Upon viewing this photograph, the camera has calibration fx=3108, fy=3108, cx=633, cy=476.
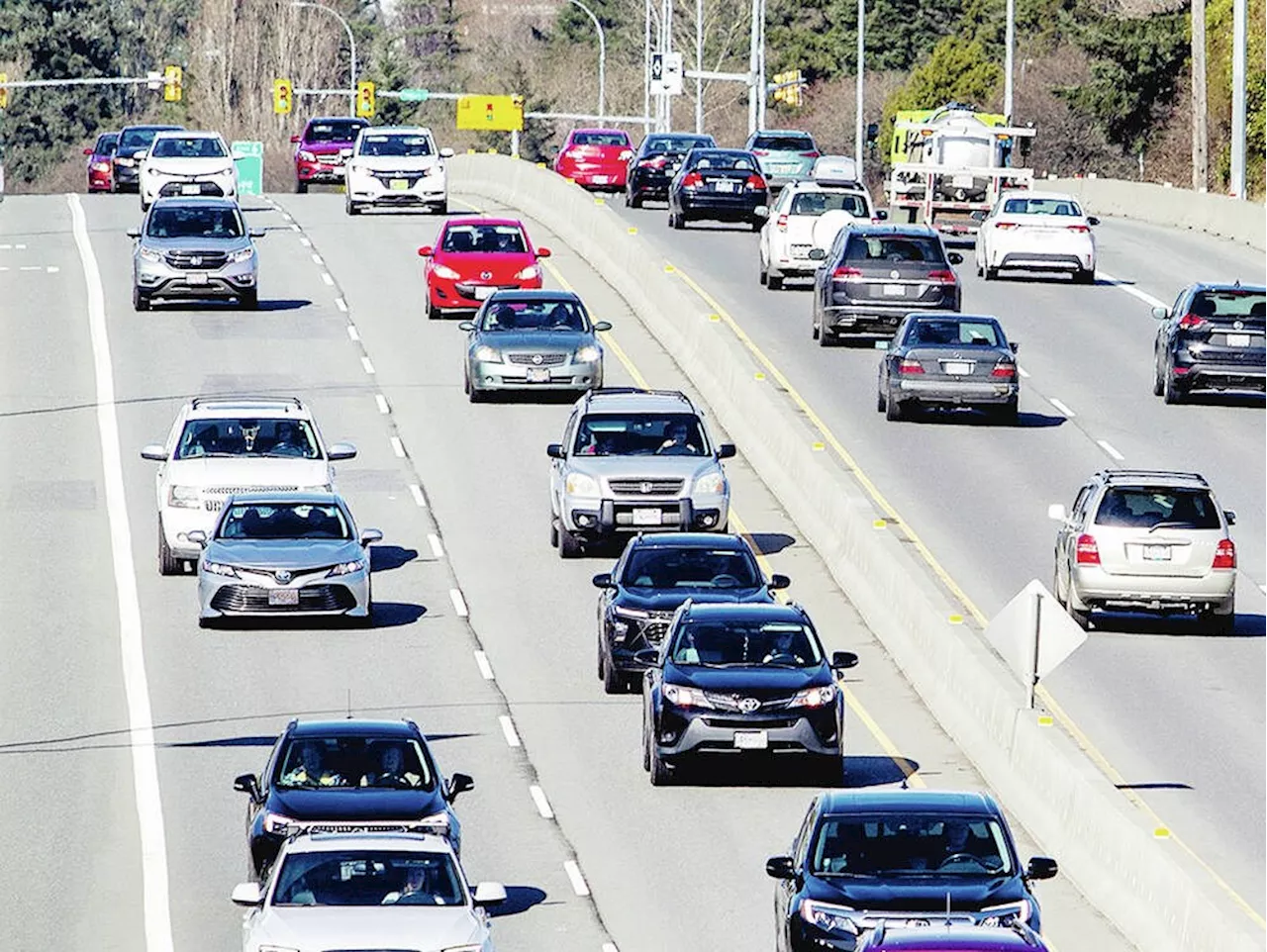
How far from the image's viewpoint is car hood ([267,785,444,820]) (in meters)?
20.2

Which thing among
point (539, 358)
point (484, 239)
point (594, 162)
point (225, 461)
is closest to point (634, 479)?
point (225, 461)

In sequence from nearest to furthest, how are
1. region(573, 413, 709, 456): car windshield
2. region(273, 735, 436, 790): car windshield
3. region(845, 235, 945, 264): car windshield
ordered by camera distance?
region(273, 735, 436, 790): car windshield, region(573, 413, 709, 456): car windshield, region(845, 235, 945, 264): car windshield

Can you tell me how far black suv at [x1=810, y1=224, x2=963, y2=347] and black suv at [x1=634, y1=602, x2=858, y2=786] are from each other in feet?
74.5

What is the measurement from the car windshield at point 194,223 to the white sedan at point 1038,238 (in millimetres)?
14005

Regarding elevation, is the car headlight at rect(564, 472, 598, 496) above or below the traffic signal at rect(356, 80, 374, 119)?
below

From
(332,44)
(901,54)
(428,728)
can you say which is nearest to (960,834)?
(428,728)

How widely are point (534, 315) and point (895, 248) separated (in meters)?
6.43

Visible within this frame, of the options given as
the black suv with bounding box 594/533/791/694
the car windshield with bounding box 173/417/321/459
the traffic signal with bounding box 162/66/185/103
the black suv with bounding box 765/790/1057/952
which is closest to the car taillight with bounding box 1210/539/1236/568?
the black suv with bounding box 594/533/791/694

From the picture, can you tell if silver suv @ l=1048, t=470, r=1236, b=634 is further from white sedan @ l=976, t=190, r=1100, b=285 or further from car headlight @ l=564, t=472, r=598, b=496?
white sedan @ l=976, t=190, r=1100, b=285

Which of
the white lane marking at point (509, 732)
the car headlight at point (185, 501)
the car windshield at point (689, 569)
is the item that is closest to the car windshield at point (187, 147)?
the car headlight at point (185, 501)

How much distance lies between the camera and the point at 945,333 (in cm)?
4200

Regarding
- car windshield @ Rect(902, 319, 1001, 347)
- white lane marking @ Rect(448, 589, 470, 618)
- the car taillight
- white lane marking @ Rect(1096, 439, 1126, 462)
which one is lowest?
white lane marking @ Rect(448, 589, 470, 618)

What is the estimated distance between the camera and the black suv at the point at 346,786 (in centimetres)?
2008

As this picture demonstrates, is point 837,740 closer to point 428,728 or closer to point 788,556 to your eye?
point 428,728
